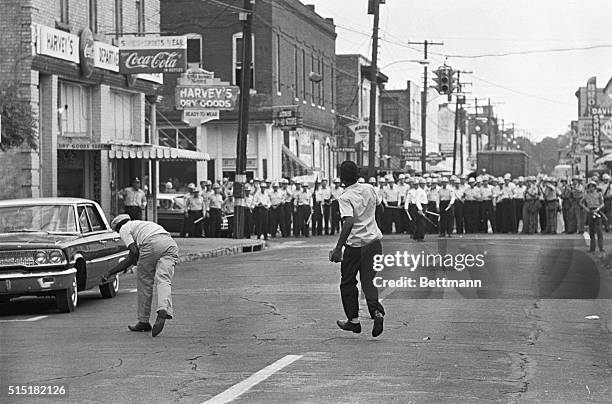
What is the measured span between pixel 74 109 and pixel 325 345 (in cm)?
2119

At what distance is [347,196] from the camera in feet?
42.5

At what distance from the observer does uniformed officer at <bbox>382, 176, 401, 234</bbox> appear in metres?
38.2

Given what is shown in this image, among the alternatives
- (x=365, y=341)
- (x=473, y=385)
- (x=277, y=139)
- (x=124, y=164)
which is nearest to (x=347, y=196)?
(x=365, y=341)

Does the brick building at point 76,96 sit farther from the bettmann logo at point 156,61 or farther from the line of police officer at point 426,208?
the line of police officer at point 426,208

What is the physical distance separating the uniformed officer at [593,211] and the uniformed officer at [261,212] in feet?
43.6

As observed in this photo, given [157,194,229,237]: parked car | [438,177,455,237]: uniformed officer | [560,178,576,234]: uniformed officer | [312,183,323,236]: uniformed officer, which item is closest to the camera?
[438,177,455,237]: uniformed officer

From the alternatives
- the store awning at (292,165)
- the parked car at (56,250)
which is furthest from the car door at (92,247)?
the store awning at (292,165)

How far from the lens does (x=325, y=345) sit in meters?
12.2

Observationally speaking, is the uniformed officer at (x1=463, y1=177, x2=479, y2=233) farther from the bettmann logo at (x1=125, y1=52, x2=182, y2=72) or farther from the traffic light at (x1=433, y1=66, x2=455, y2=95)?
the bettmann logo at (x1=125, y1=52, x2=182, y2=72)

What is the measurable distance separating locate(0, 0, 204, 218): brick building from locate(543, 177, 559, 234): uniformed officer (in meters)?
12.1

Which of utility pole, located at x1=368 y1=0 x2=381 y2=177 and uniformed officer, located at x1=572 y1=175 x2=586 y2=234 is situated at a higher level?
utility pole, located at x1=368 y1=0 x2=381 y2=177

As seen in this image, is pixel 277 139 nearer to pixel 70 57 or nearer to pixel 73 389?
pixel 70 57

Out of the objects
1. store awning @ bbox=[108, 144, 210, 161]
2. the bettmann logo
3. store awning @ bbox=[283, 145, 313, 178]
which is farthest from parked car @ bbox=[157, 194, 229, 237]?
store awning @ bbox=[283, 145, 313, 178]

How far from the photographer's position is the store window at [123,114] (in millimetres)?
34906
